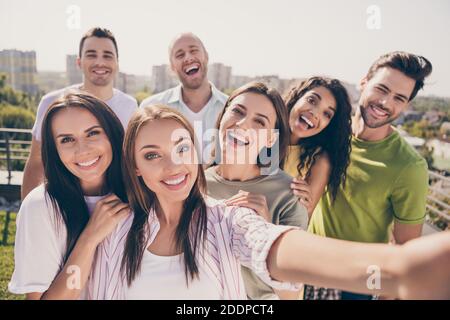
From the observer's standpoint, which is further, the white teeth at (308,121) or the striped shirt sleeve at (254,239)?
the white teeth at (308,121)

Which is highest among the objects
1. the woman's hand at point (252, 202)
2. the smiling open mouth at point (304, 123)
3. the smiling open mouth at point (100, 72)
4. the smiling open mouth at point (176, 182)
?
the smiling open mouth at point (100, 72)

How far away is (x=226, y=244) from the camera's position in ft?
4.54

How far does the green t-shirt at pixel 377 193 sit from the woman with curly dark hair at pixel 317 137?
0.19ft

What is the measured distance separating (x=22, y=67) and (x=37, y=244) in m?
0.88

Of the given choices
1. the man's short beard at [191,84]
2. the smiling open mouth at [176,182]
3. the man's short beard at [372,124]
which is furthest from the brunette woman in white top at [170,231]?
the man's short beard at [372,124]

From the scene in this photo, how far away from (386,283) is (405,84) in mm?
1018

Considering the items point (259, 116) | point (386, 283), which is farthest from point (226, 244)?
point (386, 283)

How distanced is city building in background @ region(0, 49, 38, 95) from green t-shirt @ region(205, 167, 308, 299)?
97 centimetres

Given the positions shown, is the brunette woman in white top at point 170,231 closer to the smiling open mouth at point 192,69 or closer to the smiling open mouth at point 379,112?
the smiling open mouth at point 192,69

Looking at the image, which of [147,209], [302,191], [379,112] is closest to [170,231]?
[147,209]

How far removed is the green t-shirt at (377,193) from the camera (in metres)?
1.57

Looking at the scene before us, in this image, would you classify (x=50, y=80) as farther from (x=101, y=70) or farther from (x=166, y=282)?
(x=166, y=282)

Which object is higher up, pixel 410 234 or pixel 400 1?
pixel 400 1
